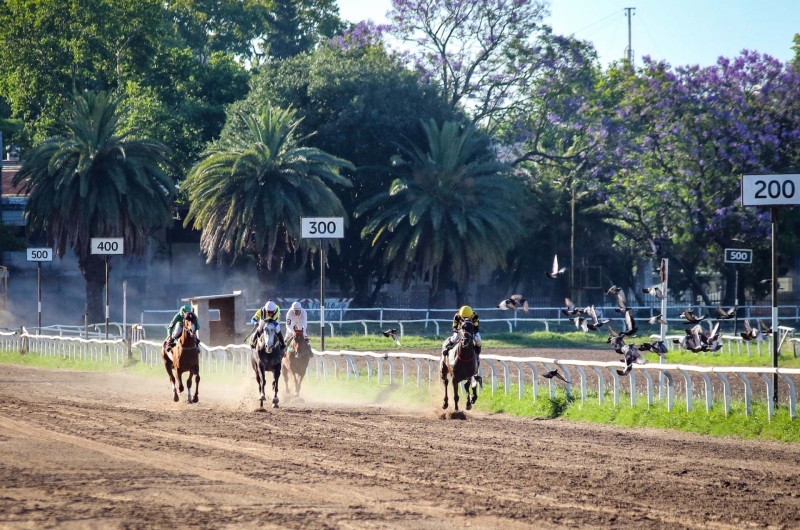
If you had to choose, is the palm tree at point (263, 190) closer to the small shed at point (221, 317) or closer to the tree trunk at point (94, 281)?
the tree trunk at point (94, 281)

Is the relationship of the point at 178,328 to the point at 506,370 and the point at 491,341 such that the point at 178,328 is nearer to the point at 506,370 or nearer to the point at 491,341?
the point at 506,370

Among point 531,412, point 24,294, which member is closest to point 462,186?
point 24,294

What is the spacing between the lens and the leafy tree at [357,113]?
4619 cm

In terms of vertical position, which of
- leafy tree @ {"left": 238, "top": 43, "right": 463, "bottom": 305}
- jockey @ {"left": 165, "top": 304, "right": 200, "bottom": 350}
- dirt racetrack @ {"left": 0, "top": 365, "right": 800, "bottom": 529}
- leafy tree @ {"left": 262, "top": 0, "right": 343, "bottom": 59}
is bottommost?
dirt racetrack @ {"left": 0, "top": 365, "right": 800, "bottom": 529}

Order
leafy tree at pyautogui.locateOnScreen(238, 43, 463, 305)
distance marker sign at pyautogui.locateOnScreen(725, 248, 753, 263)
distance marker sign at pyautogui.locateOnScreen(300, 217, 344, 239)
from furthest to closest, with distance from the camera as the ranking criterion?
1. leafy tree at pyautogui.locateOnScreen(238, 43, 463, 305)
2. distance marker sign at pyautogui.locateOnScreen(725, 248, 753, 263)
3. distance marker sign at pyautogui.locateOnScreen(300, 217, 344, 239)

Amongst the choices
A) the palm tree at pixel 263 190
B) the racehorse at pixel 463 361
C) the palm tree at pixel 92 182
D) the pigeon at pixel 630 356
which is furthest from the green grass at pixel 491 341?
the pigeon at pixel 630 356

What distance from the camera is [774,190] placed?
15.4 meters

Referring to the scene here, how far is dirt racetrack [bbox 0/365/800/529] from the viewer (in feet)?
28.5

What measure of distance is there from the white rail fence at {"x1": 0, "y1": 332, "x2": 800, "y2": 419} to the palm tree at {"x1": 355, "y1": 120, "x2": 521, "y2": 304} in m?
12.9

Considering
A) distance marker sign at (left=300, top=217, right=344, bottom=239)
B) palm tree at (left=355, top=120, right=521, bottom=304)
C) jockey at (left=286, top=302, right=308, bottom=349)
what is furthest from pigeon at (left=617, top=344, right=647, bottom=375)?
palm tree at (left=355, top=120, right=521, bottom=304)

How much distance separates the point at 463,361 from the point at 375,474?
22.2 ft

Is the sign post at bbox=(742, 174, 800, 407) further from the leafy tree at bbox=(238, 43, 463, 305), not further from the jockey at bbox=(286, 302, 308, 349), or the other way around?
the leafy tree at bbox=(238, 43, 463, 305)

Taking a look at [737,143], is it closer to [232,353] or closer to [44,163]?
[232,353]

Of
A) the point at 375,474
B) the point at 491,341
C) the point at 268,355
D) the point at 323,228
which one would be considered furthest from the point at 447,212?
the point at 375,474
